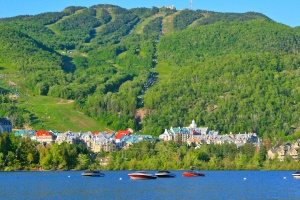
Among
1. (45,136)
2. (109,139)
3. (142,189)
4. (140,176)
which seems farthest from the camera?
(109,139)

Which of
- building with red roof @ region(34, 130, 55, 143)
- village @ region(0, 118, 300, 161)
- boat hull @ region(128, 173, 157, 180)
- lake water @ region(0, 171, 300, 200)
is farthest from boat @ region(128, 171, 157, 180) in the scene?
building with red roof @ region(34, 130, 55, 143)

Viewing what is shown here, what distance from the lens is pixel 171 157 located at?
148250 mm

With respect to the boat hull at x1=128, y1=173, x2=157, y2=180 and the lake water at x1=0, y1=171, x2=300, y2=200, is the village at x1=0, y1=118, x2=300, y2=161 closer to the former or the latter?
the boat hull at x1=128, y1=173, x2=157, y2=180

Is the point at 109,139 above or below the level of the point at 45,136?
below

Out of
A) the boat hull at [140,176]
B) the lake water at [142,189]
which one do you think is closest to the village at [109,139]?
the boat hull at [140,176]

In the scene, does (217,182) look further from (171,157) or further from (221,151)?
(221,151)

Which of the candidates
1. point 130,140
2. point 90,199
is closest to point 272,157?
point 130,140

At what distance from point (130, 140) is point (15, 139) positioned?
2251 inches

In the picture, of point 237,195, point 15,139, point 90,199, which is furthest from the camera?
point 15,139

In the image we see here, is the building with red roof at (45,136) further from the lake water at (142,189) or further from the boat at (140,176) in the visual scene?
the boat at (140,176)

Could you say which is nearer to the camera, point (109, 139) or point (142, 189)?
point (142, 189)

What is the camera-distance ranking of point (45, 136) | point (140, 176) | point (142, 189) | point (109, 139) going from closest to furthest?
point (142, 189)
point (140, 176)
point (45, 136)
point (109, 139)

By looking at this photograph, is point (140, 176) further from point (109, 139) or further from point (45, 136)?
point (45, 136)

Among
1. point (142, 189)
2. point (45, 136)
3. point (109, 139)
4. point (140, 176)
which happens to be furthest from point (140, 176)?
point (45, 136)
